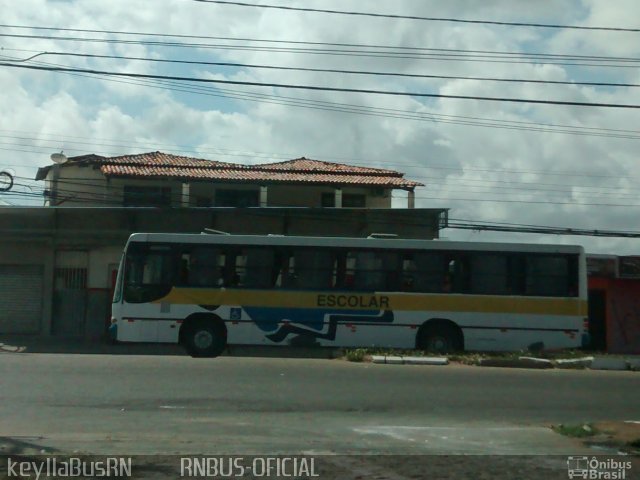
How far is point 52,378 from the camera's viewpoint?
1576cm

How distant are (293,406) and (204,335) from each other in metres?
9.16

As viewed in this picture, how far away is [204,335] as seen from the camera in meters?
21.9

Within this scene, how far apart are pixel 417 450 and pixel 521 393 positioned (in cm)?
584

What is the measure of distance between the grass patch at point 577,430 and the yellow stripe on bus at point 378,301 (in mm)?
10942

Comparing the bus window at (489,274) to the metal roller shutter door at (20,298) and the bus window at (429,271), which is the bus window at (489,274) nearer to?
the bus window at (429,271)

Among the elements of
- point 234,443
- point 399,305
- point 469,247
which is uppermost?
point 469,247

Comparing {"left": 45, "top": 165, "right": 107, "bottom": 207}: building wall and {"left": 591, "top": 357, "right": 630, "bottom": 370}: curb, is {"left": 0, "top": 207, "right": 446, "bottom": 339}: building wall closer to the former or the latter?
{"left": 45, "top": 165, "right": 107, "bottom": 207}: building wall

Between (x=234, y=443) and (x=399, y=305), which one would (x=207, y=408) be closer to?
(x=234, y=443)

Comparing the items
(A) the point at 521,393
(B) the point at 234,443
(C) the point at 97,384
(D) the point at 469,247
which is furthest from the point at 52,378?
(D) the point at 469,247

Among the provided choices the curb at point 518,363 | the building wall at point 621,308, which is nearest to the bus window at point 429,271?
the curb at point 518,363

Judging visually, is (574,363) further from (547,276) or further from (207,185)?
(207,185)

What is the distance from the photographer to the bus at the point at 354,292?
21875mm

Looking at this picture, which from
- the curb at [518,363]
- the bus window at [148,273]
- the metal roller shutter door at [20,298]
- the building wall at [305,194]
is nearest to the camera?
the curb at [518,363]

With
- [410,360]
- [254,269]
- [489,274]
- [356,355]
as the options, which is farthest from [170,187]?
[410,360]
